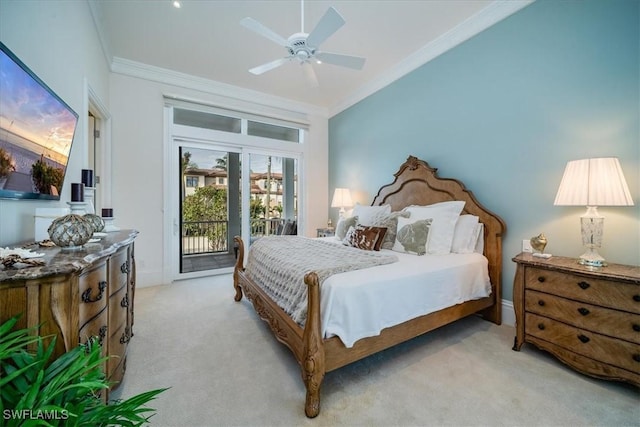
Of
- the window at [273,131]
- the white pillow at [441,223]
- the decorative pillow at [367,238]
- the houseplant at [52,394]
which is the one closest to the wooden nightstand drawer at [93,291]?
the houseplant at [52,394]

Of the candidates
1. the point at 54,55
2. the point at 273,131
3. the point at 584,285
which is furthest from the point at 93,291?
the point at 273,131

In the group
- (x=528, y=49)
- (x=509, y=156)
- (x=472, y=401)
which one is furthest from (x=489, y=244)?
(x=528, y=49)

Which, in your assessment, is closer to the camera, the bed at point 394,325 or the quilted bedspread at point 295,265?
the bed at point 394,325

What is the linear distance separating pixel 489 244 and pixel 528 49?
6.06 ft

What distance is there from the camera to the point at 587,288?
1.68m

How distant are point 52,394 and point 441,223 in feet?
9.07

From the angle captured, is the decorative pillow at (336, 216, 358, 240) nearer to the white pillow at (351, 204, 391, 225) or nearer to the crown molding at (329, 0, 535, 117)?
the white pillow at (351, 204, 391, 225)

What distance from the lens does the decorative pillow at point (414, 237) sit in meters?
2.49

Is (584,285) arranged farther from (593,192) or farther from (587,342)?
(593,192)

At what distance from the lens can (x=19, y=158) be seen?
A: 1261 millimetres

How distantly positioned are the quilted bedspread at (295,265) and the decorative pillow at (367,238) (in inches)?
13.9

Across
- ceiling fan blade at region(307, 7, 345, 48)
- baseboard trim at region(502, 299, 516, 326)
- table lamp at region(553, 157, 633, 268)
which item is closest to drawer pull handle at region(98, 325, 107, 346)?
ceiling fan blade at region(307, 7, 345, 48)

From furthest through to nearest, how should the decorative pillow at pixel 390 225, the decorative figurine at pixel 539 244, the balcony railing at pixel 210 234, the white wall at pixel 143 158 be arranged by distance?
the balcony railing at pixel 210 234, the white wall at pixel 143 158, the decorative pillow at pixel 390 225, the decorative figurine at pixel 539 244

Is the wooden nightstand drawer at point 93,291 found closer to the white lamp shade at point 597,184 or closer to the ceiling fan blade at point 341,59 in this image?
the ceiling fan blade at point 341,59
